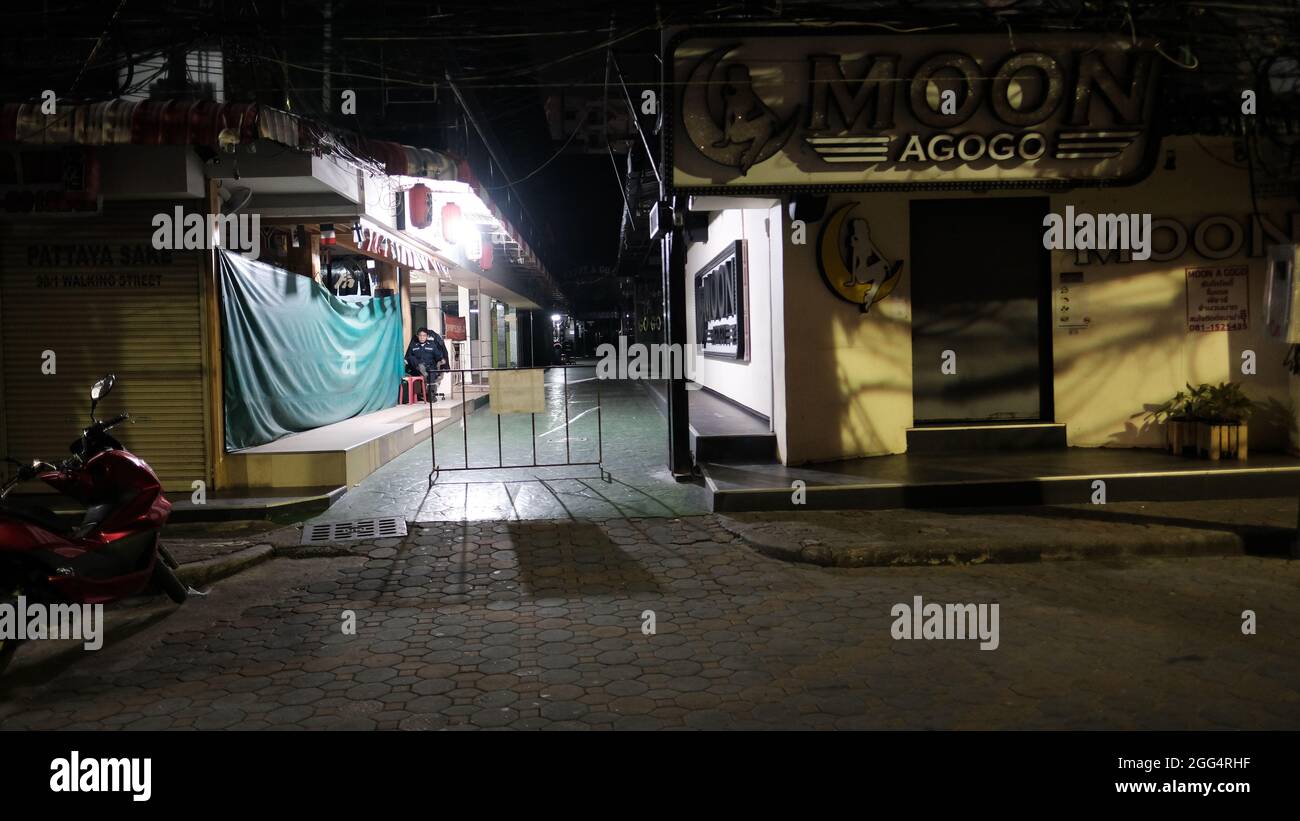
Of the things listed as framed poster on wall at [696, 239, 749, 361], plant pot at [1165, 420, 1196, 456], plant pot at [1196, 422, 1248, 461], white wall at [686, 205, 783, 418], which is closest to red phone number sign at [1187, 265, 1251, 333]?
plant pot at [1165, 420, 1196, 456]

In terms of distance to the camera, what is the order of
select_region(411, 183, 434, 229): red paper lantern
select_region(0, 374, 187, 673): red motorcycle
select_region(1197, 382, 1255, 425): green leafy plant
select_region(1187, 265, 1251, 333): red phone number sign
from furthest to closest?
select_region(411, 183, 434, 229): red paper lantern, select_region(1187, 265, 1251, 333): red phone number sign, select_region(1197, 382, 1255, 425): green leafy plant, select_region(0, 374, 187, 673): red motorcycle

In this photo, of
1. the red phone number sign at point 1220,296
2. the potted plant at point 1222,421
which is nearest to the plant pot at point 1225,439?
the potted plant at point 1222,421

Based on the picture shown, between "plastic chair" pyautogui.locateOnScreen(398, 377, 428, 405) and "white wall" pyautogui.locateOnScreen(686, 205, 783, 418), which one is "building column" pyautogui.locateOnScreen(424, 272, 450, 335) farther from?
"white wall" pyautogui.locateOnScreen(686, 205, 783, 418)

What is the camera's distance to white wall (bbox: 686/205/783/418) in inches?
453

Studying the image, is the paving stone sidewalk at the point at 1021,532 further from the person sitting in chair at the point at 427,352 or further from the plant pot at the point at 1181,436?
the person sitting in chair at the point at 427,352

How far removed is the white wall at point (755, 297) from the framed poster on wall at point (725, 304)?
0.15 m

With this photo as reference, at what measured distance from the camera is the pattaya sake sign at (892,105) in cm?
928

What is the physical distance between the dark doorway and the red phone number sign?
65.4 inches

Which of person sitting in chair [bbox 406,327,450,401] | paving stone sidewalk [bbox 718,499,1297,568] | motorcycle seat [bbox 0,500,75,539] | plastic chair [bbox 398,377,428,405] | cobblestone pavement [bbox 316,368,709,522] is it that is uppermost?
person sitting in chair [bbox 406,327,450,401]

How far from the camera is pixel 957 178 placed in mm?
9602

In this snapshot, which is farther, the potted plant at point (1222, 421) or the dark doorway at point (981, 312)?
the dark doorway at point (981, 312)

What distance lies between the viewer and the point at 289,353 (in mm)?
11641

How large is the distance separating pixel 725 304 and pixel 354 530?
9.06 m
